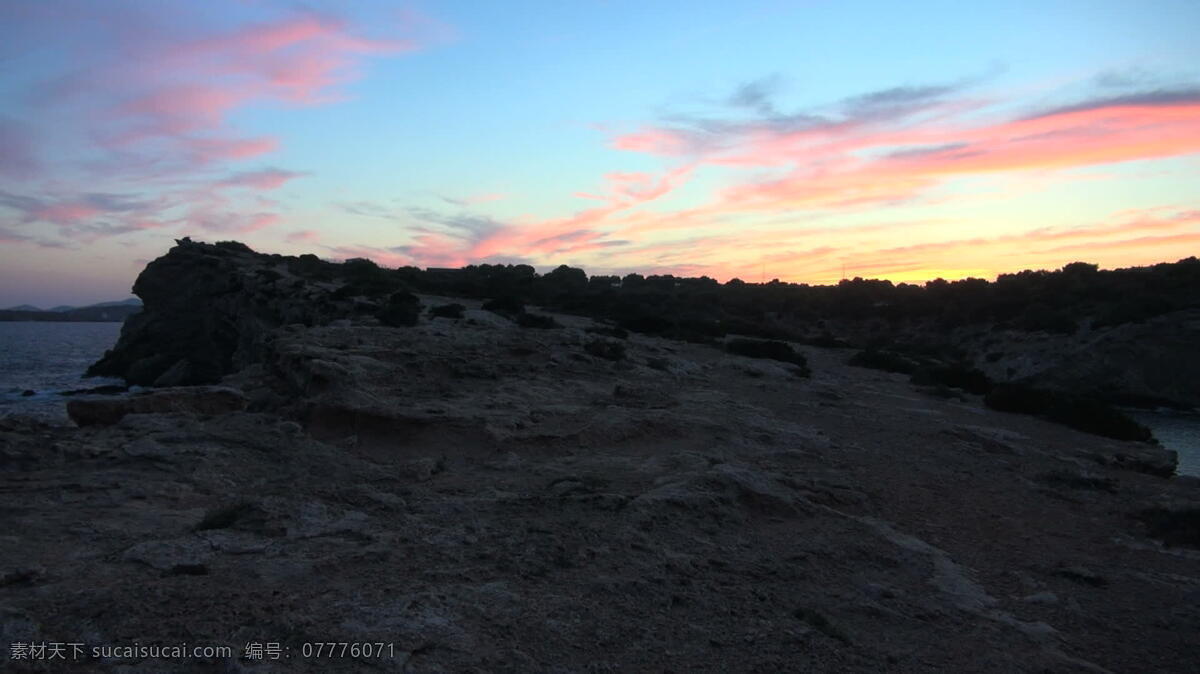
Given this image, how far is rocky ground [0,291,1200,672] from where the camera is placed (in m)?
4.29

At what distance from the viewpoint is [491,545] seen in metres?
5.70

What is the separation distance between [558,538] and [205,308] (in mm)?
35352

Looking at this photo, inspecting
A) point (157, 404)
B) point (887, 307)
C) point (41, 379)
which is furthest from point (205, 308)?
point (887, 307)

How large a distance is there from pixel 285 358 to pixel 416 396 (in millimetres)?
2748

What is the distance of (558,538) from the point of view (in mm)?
5922

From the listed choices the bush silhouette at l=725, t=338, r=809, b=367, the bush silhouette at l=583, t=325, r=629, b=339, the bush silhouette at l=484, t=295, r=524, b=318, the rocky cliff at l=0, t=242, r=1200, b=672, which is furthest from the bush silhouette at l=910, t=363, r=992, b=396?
the bush silhouette at l=484, t=295, r=524, b=318

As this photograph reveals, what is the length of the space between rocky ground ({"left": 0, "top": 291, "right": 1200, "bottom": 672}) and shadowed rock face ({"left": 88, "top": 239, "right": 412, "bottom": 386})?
17.0 meters

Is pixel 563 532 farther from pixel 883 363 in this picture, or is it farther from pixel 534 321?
pixel 883 363

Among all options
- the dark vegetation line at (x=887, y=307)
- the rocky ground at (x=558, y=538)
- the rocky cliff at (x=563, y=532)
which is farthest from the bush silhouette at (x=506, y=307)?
the rocky ground at (x=558, y=538)

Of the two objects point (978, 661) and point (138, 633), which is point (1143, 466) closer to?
point (978, 661)

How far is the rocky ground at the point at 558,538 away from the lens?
14.1 feet

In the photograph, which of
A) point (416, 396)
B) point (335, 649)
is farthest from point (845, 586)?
point (416, 396)

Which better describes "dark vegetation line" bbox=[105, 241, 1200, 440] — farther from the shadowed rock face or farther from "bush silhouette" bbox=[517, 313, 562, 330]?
the shadowed rock face

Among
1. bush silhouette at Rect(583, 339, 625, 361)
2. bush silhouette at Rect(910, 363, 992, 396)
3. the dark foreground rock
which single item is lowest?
bush silhouette at Rect(910, 363, 992, 396)
